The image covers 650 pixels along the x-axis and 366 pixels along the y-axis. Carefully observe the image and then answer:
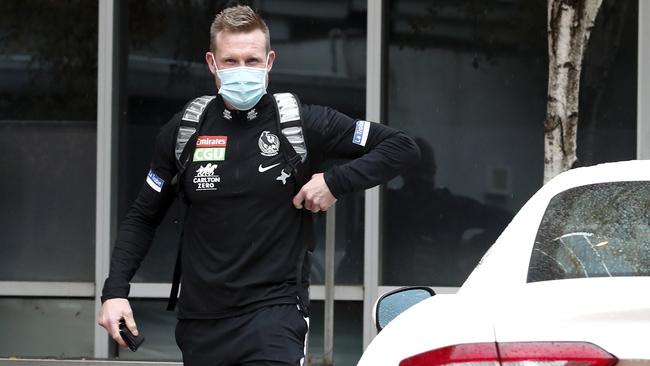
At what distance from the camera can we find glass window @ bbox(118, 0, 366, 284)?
8438 millimetres

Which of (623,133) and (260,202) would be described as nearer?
(260,202)

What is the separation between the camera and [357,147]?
3.89m

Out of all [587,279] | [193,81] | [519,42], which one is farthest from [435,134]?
[587,279]

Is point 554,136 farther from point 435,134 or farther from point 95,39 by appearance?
point 95,39

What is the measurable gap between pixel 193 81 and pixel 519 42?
7.07 feet

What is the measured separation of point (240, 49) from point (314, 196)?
0.55 meters

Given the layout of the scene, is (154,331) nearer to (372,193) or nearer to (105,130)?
(105,130)

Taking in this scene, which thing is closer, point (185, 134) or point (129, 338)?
point (129, 338)

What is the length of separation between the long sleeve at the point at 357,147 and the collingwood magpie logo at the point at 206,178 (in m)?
0.31

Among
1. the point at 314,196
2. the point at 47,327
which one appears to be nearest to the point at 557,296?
the point at 314,196

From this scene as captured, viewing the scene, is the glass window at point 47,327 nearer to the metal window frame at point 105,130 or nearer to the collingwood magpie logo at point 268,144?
the metal window frame at point 105,130

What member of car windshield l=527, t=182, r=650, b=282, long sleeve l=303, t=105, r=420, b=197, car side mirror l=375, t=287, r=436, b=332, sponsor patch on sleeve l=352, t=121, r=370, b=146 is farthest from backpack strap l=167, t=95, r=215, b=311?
car windshield l=527, t=182, r=650, b=282

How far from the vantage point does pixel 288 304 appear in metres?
3.72

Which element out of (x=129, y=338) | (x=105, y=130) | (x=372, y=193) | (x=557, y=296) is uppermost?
(x=557, y=296)
